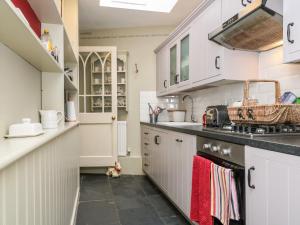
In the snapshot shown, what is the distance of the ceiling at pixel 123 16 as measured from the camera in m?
3.42

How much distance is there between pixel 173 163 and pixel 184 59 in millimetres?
1357

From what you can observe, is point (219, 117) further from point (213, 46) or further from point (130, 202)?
point (130, 202)

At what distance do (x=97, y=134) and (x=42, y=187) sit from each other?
3.07 meters

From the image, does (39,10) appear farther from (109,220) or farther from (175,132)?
(109,220)

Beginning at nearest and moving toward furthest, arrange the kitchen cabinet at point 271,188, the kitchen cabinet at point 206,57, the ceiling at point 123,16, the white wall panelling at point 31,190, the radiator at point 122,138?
the white wall panelling at point 31,190 → the kitchen cabinet at point 271,188 → the kitchen cabinet at point 206,57 → the ceiling at point 123,16 → the radiator at point 122,138

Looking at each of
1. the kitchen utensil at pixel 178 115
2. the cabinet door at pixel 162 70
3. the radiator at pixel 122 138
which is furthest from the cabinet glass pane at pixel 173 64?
the radiator at pixel 122 138

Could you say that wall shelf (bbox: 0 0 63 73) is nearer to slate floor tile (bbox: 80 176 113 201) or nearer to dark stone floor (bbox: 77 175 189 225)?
dark stone floor (bbox: 77 175 189 225)

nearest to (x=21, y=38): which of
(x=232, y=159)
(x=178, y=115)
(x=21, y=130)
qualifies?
(x=21, y=130)

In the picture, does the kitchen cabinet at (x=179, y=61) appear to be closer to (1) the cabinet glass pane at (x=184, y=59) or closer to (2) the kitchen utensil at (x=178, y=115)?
(1) the cabinet glass pane at (x=184, y=59)

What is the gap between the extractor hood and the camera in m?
1.56

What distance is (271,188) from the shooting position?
3.76 feet

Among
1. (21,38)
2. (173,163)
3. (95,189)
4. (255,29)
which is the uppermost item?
(255,29)

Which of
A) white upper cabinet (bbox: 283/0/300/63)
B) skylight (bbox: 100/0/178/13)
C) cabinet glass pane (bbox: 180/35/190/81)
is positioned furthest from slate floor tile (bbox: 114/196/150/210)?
skylight (bbox: 100/0/178/13)

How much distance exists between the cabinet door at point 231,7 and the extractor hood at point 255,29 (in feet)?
0.66
